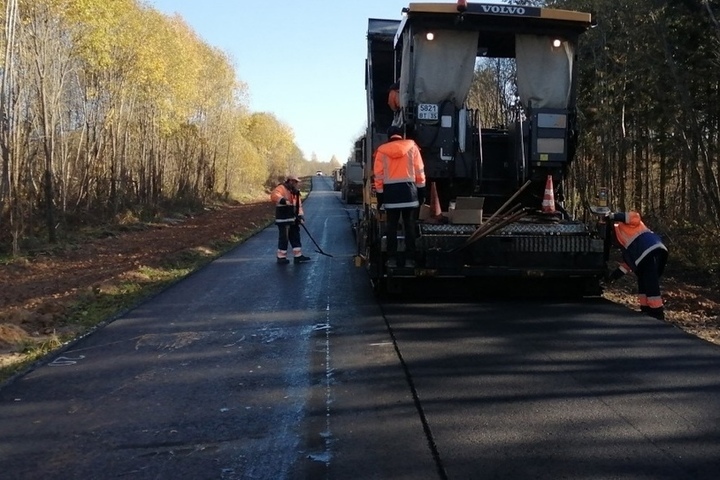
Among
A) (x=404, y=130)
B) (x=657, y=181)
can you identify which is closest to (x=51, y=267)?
(x=404, y=130)

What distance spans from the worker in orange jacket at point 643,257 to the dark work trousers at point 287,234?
704 cm

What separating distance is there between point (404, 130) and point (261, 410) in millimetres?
4834

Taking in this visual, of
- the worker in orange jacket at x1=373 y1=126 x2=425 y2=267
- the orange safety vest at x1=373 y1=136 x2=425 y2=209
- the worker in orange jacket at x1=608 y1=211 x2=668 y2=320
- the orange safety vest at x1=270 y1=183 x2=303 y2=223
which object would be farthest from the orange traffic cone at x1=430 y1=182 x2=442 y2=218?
the orange safety vest at x1=270 y1=183 x2=303 y2=223

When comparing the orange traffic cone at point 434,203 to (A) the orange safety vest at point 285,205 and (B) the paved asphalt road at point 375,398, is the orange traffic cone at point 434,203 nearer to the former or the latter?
(B) the paved asphalt road at point 375,398

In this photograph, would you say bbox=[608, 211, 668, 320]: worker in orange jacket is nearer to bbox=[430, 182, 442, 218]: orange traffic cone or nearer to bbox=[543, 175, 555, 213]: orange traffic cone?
bbox=[543, 175, 555, 213]: orange traffic cone


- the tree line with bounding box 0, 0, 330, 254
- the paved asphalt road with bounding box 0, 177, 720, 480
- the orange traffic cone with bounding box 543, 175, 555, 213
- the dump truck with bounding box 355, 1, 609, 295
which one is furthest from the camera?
the tree line with bounding box 0, 0, 330, 254

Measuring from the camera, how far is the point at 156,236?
23906 mm

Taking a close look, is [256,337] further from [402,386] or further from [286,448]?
[286,448]

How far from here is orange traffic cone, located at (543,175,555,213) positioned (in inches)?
357

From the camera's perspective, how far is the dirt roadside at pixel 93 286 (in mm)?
8430

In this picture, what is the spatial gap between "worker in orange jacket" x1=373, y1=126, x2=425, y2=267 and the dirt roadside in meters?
2.85

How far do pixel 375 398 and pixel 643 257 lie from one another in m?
4.30

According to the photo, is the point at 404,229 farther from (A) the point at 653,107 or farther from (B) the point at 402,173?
(A) the point at 653,107

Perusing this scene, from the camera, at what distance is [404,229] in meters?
8.67
